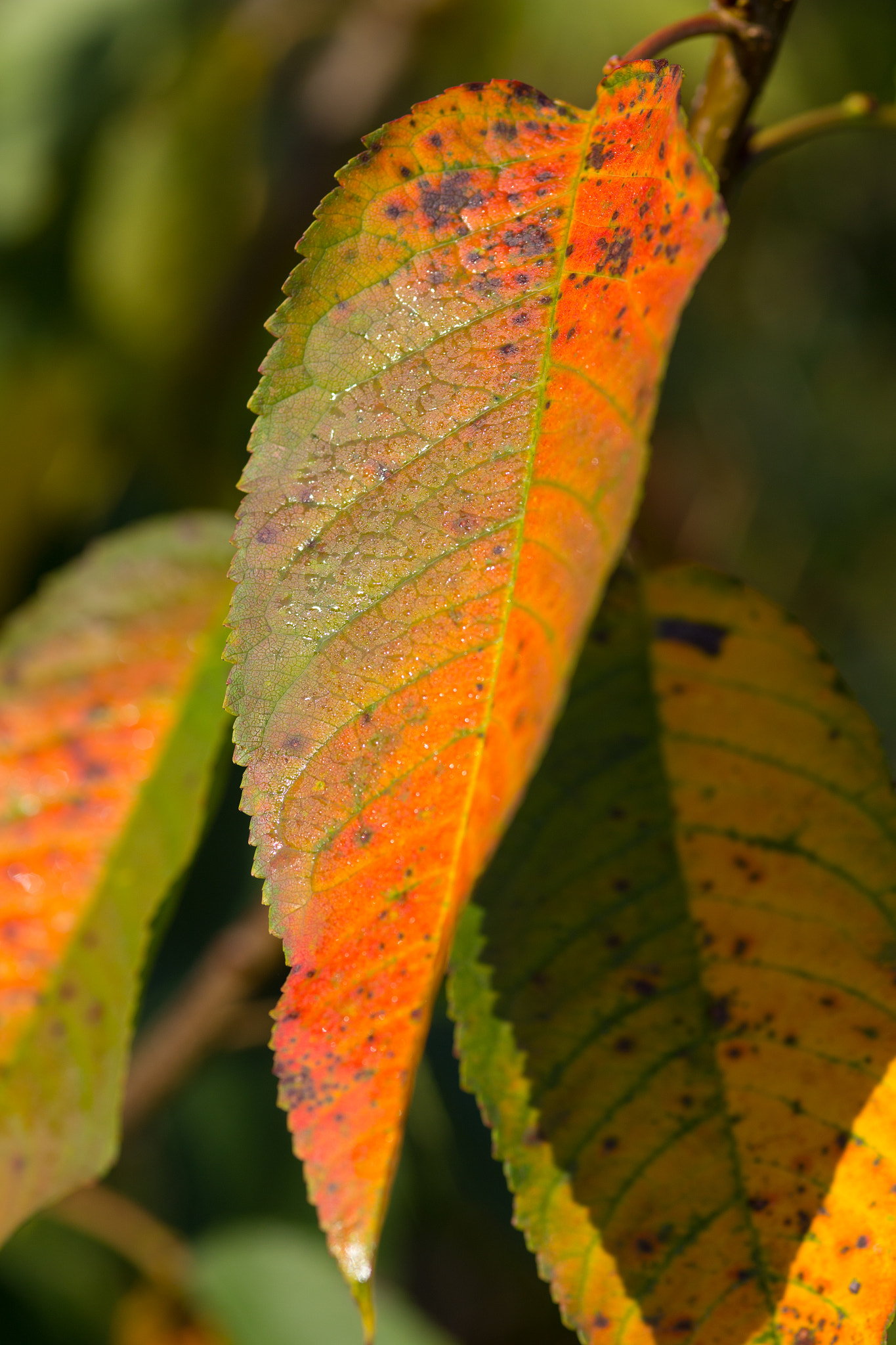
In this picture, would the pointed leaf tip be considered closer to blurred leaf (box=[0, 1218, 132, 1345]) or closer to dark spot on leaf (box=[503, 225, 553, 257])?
dark spot on leaf (box=[503, 225, 553, 257])

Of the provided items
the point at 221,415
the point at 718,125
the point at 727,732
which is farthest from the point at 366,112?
the point at 727,732

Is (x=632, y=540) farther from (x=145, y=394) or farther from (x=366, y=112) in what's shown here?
(x=366, y=112)

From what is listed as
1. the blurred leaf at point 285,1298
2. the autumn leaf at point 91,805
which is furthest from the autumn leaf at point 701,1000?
the blurred leaf at point 285,1298

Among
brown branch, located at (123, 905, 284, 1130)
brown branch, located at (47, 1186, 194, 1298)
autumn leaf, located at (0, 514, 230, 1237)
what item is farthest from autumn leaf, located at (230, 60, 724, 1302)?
brown branch, located at (47, 1186, 194, 1298)

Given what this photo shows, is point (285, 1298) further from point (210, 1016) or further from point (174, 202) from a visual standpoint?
point (174, 202)

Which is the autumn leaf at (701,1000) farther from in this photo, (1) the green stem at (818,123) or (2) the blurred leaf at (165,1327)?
(2) the blurred leaf at (165,1327)

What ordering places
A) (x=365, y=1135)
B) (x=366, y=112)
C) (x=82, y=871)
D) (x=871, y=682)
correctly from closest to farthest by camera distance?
(x=365, y=1135) → (x=82, y=871) → (x=366, y=112) → (x=871, y=682)

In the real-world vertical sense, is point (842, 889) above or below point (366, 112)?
below

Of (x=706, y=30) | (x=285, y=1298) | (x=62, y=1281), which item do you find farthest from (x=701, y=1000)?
(x=62, y=1281)
